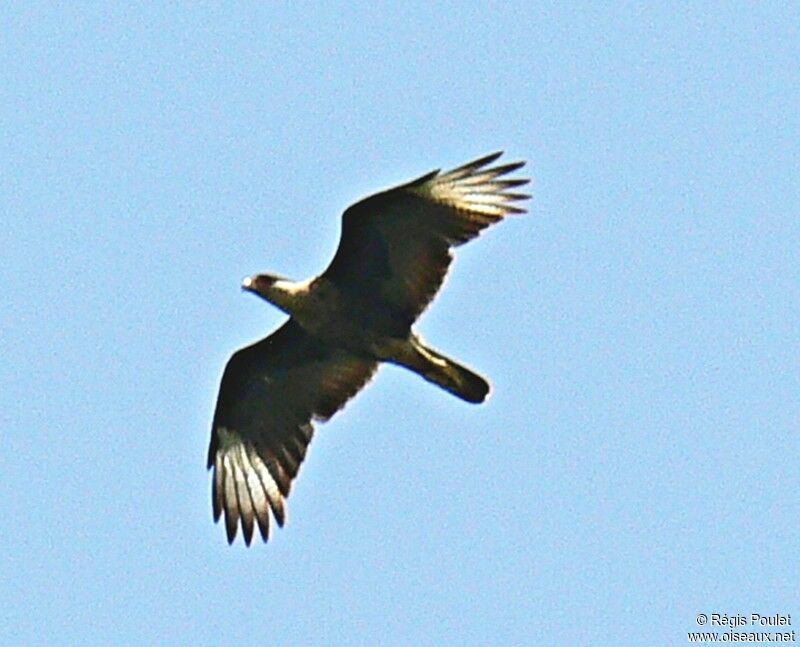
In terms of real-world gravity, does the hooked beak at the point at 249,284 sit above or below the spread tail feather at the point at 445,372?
above

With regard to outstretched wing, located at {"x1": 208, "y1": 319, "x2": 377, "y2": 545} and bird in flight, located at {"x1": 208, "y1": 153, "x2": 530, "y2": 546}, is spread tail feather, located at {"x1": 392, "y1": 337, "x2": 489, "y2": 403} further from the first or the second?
outstretched wing, located at {"x1": 208, "y1": 319, "x2": 377, "y2": 545}

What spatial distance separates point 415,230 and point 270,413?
284cm

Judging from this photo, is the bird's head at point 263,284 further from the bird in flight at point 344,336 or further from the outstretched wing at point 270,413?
the outstretched wing at point 270,413

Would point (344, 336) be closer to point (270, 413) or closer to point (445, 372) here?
point (445, 372)

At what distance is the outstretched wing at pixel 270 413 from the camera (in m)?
17.1

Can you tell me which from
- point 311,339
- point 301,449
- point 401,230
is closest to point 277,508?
point 301,449

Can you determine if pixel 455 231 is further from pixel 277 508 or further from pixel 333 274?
pixel 277 508

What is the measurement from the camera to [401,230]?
51.3ft

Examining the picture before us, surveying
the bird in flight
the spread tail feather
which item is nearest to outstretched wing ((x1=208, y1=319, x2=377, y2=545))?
the bird in flight

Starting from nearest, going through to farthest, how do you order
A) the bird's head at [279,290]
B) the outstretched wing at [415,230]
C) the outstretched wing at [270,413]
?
the outstretched wing at [415,230] < the bird's head at [279,290] < the outstretched wing at [270,413]

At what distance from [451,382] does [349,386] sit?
4.72 feet

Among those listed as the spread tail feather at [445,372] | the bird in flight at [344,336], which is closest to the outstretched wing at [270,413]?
the bird in flight at [344,336]

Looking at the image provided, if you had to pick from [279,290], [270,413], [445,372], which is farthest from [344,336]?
[270,413]

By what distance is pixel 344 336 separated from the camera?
1612 cm
